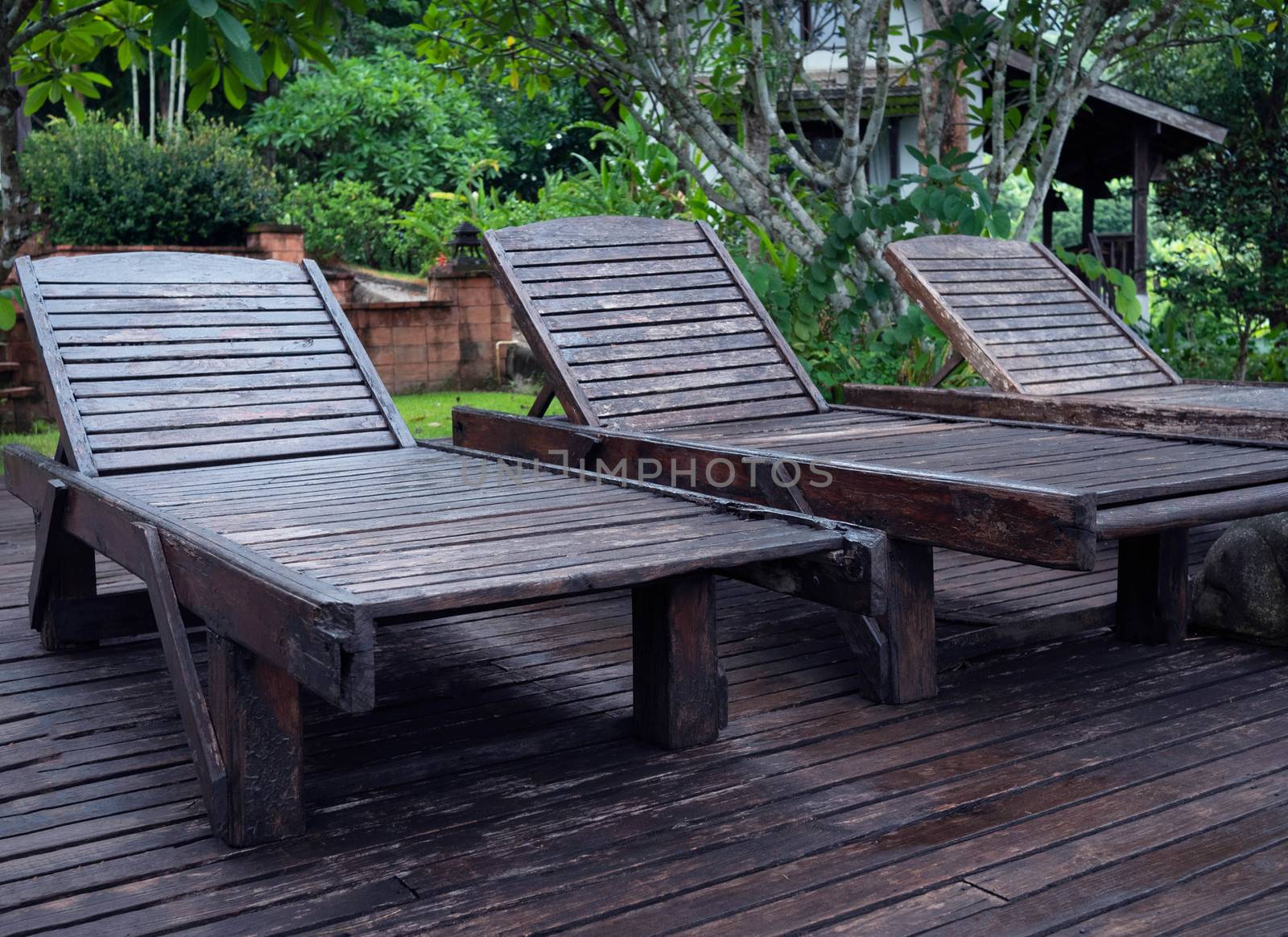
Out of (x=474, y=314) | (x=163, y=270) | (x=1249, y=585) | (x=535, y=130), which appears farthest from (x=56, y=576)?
(x=535, y=130)

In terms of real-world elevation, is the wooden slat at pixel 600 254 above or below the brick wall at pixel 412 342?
above

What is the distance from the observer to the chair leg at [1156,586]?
11.0 ft

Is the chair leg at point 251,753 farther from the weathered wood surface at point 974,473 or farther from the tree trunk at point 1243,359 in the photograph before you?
the tree trunk at point 1243,359

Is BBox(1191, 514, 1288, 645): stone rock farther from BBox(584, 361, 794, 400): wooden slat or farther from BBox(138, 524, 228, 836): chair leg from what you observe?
BBox(138, 524, 228, 836): chair leg

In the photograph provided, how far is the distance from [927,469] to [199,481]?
6.13 feet

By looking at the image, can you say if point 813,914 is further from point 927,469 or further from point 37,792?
point 37,792

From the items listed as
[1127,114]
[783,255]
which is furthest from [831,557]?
[1127,114]

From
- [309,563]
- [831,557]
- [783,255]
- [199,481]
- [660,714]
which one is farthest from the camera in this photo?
[783,255]

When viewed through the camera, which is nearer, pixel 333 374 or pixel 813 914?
pixel 813 914

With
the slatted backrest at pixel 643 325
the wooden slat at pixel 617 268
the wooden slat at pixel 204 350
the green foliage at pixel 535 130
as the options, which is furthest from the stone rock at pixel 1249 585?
the green foliage at pixel 535 130

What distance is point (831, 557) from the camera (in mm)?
2416

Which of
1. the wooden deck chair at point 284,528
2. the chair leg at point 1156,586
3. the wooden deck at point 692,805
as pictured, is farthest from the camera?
the chair leg at point 1156,586

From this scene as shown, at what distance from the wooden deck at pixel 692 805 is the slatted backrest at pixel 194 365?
657 mm

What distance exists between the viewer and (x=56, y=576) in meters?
3.33
